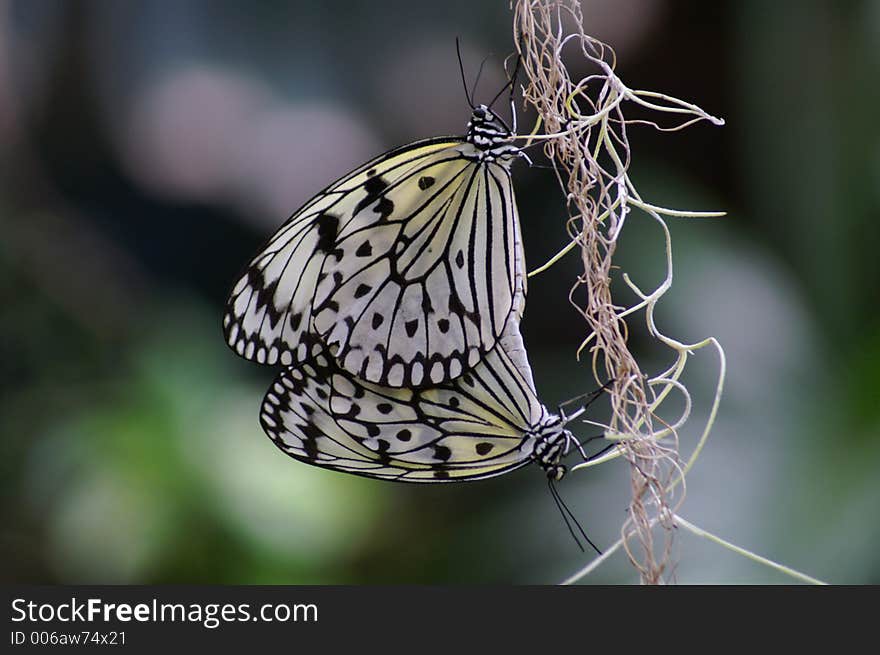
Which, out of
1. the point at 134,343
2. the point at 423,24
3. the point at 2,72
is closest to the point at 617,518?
the point at 134,343

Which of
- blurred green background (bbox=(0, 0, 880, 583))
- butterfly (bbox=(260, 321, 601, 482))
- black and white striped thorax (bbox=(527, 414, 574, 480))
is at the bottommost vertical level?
black and white striped thorax (bbox=(527, 414, 574, 480))

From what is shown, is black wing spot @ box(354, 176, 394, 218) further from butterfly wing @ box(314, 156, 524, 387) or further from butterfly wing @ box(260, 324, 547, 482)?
butterfly wing @ box(260, 324, 547, 482)

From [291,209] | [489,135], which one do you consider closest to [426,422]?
[489,135]

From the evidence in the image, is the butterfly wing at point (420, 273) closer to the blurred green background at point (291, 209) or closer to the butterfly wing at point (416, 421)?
the butterfly wing at point (416, 421)

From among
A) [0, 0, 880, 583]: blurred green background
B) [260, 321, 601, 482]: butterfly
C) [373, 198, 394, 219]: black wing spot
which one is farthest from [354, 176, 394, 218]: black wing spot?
[0, 0, 880, 583]: blurred green background

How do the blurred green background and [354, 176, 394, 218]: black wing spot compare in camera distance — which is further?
the blurred green background

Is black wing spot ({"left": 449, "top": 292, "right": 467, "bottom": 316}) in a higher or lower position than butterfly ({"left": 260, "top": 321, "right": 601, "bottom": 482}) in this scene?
higher

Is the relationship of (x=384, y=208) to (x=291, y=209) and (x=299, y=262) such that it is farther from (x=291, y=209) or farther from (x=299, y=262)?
(x=291, y=209)
